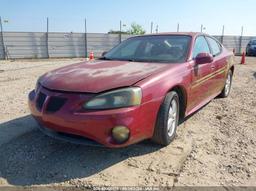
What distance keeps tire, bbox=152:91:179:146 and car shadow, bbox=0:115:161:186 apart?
194 mm

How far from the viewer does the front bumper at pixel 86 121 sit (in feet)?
10.7

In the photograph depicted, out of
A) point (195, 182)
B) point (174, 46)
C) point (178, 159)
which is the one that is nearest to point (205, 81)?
point (174, 46)

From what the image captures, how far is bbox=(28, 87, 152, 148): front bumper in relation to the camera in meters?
3.27

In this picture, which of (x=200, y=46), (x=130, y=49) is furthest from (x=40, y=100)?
(x=200, y=46)

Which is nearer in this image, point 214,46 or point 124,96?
point 124,96

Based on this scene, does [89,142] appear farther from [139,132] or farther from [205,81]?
[205,81]

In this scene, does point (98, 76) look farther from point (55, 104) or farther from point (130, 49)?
point (130, 49)

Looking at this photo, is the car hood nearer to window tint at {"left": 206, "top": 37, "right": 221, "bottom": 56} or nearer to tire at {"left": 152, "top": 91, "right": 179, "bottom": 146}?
tire at {"left": 152, "top": 91, "right": 179, "bottom": 146}

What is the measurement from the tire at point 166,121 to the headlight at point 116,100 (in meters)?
0.48

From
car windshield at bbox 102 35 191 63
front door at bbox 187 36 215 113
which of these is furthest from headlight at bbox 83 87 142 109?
front door at bbox 187 36 215 113

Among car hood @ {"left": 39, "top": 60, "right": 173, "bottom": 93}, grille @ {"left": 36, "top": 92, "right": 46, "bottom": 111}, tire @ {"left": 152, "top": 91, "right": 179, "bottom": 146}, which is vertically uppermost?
car hood @ {"left": 39, "top": 60, "right": 173, "bottom": 93}

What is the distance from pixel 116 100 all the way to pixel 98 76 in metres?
0.54

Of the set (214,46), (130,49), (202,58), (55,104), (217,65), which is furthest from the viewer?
(214,46)

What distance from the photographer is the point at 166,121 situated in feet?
12.4
